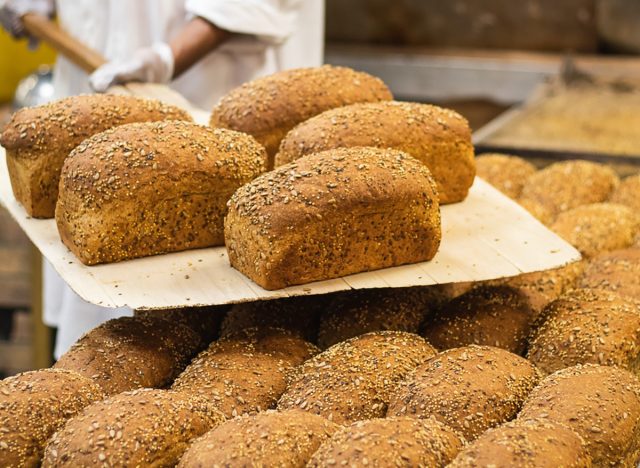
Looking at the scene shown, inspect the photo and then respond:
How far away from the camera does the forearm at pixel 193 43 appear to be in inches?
114

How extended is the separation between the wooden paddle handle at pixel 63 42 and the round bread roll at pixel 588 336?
178cm

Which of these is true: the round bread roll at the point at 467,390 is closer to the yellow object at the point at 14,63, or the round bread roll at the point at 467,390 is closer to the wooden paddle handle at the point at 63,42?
the wooden paddle handle at the point at 63,42

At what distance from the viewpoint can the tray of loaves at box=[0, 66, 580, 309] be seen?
1.67 m

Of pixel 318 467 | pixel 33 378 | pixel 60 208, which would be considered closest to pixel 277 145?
pixel 60 208

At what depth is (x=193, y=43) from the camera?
2914 mm

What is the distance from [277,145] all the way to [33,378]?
0.86 meters

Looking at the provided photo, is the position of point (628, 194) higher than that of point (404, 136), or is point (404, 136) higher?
point (404, 136)

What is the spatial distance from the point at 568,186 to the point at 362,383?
130 cm

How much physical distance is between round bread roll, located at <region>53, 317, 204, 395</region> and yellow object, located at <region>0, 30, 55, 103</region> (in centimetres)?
334

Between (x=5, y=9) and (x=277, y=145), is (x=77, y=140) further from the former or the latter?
(x=5, y=9)

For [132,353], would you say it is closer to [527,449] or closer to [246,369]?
[246,369]

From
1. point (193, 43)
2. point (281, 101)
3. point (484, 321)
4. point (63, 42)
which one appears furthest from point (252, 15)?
point (484, 321)

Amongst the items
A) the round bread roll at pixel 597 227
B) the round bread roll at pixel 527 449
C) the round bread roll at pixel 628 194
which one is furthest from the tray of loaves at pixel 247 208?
the round bread roll at pixel 628 194

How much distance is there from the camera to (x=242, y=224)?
169cm
